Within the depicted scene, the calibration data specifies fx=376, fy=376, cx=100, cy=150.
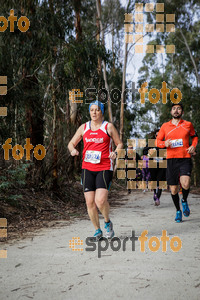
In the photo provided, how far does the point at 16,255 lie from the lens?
4262 millimetres

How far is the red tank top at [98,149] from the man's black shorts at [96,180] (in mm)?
64

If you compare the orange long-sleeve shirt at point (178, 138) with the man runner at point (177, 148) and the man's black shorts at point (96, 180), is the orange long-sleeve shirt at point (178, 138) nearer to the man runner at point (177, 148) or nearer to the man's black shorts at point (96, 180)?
the man runner at point (177, 148)

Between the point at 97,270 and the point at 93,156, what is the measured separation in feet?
5.38

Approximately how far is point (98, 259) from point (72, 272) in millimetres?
513

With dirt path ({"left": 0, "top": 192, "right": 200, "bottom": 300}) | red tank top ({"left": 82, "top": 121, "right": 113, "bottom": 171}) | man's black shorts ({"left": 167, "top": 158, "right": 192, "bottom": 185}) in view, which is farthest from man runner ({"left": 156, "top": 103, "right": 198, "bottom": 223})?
red tank top ({"left": 82, "top": 121, "right": 113, "bottom": 171})

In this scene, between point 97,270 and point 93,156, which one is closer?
point 97,270

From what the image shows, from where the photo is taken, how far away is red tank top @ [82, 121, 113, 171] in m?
4.81

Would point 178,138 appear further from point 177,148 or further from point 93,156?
point 93,156

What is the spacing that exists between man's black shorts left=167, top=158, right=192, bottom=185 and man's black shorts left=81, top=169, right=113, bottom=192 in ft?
6.45

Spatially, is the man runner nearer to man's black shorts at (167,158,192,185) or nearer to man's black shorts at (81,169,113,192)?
man's black shorts at (167,158,192,185)

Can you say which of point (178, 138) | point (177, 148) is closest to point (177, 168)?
point (177, 148)

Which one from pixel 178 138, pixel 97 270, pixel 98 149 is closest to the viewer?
pixel 97 270

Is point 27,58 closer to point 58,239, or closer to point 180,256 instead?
point 58,239

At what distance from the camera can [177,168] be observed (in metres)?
6.48
